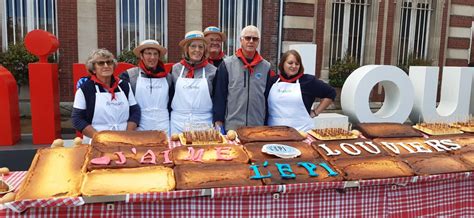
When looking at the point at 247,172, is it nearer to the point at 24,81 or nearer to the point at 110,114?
the point at 110,114

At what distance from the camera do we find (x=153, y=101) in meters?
3.85

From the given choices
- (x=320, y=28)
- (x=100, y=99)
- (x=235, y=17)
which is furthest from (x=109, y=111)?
(x=320, y=28)

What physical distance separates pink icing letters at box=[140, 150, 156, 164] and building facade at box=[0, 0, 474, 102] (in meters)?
8.41

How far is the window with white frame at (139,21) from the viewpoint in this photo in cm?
1047

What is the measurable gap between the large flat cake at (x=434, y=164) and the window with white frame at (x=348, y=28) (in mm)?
9814

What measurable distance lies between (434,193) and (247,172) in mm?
1510

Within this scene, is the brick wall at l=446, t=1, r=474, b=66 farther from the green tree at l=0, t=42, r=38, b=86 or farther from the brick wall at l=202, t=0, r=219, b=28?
the green tree at l=0, t=42, r=38, b=86

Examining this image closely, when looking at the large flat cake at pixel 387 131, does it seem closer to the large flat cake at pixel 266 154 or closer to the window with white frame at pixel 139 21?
the large flat cake at pixel 266 154

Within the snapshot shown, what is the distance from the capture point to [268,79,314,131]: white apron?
388 cm

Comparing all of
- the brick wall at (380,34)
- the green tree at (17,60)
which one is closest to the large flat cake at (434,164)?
the green tree at (17,60)

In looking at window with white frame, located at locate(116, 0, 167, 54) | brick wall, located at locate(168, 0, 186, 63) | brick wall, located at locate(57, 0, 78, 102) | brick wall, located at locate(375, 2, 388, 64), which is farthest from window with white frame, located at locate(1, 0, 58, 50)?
brick wall, located at locate(375, 2, 388, 64)

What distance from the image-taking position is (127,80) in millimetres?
3855

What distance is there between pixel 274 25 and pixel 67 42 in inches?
231

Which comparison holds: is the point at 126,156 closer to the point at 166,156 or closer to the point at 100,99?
the point at 166,156
